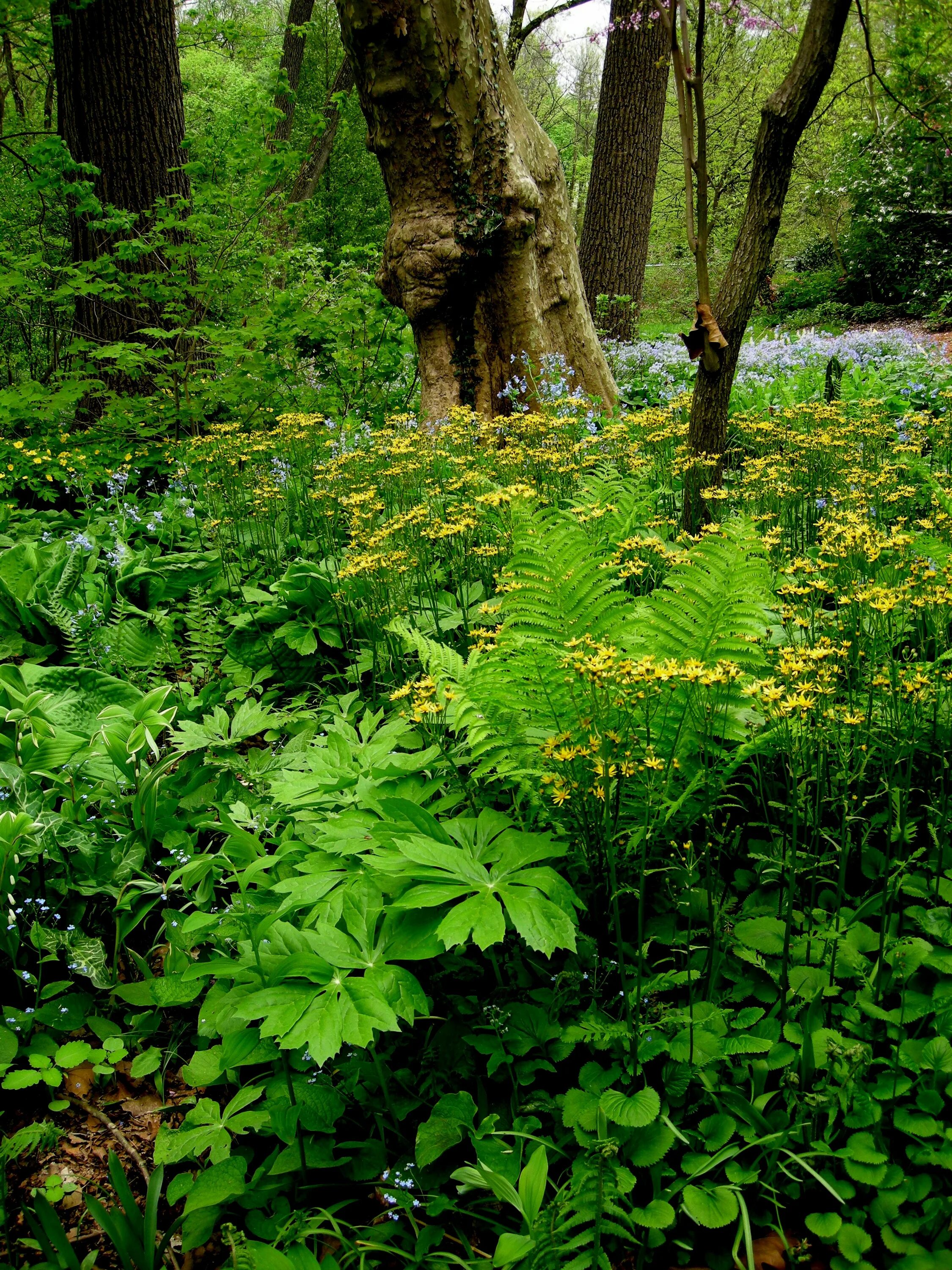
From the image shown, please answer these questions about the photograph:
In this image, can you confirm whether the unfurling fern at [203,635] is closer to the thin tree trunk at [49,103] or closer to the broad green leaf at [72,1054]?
the broad green leaf at [72,1054]

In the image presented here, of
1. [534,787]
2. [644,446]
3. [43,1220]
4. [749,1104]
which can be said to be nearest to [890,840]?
[749,1104]

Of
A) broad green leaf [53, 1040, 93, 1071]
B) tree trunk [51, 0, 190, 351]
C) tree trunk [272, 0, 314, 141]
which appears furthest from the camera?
tree trunk [272, 0, 314, 141]

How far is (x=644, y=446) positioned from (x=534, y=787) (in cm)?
283

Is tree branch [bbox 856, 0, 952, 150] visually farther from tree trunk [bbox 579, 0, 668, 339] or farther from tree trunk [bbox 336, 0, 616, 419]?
tree trunk [bbox 579, 0, 668, 339]

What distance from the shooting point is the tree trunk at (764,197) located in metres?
2.99

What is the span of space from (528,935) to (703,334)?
2.68m

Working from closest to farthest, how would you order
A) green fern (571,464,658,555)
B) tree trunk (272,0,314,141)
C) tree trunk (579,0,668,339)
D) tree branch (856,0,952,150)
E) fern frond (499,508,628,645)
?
1. fern frond (499,508,628,645)
2. green fern (571,464,658,555)
3. tree branch (856,0,952,150)
4. tree trunk (579,0,668,339)
5. tree trunk (272,0,314,141)

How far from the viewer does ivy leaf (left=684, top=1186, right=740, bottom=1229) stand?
1.26 m

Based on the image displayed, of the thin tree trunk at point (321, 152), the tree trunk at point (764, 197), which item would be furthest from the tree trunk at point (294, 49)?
the tree trunk at point (764, 197)

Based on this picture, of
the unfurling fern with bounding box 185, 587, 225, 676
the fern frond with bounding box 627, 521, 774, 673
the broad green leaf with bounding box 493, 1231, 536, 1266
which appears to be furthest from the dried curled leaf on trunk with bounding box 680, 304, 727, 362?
the broad green leaf with bounding box 493, 1231, 536, 1266

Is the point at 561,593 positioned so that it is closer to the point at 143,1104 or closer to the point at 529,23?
the point at 143,1104

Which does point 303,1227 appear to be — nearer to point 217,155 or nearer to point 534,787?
point 534,787

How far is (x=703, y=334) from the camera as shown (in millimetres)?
3238

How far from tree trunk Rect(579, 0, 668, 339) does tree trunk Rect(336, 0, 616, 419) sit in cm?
334
